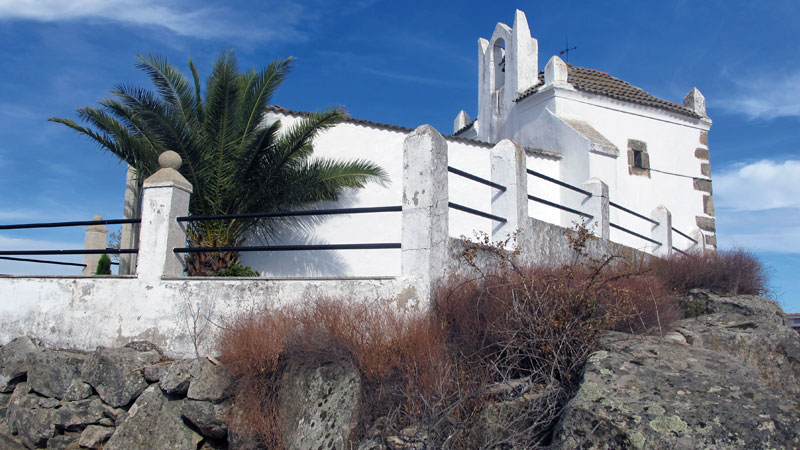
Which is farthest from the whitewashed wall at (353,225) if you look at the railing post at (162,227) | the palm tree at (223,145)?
the railing post at (162,227)

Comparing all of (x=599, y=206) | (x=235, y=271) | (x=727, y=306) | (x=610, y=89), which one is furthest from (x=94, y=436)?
(x=610, y=89)

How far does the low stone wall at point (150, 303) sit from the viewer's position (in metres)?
6.25

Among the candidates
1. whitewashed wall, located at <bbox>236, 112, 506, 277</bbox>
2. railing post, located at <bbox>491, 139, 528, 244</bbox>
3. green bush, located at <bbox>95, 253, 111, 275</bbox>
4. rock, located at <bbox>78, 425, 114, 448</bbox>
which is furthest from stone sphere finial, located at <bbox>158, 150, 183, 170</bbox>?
green bush, located at <bbox>95, 253, 111, 275</bbox>

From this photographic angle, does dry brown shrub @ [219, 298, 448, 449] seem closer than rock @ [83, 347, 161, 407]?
Yes

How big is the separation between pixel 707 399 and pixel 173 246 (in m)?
5.88

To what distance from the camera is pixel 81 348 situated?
7.25m

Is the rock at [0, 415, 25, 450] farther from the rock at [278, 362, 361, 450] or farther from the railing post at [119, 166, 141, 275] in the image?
the railing post at [119, 166, 141, 275]

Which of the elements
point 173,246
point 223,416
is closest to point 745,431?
point 223,416

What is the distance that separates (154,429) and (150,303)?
1.56 metres

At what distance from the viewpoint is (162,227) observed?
722 centimetres

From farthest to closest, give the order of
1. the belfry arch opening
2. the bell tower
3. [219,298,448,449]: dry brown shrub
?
the belfry arch opening
the bell tower
[219,298,448,449]: dry brown shrub

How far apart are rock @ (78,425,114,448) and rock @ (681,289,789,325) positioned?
6.96m

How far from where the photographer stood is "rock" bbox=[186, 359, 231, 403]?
19.0 feet

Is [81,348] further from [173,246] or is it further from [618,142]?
[618,142]
